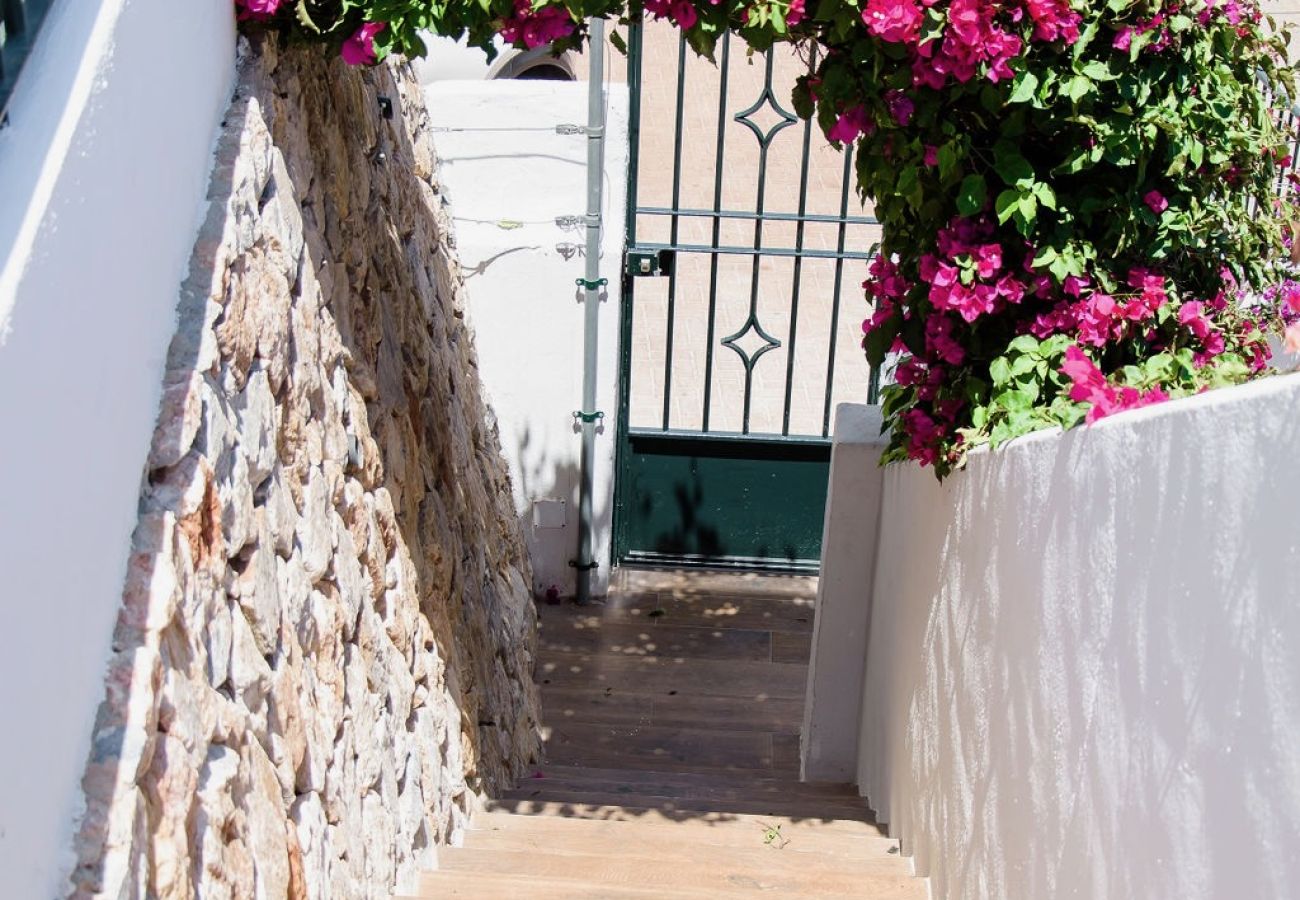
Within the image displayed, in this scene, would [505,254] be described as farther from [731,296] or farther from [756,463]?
[731,296]

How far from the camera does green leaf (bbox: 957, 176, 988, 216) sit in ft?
10.4

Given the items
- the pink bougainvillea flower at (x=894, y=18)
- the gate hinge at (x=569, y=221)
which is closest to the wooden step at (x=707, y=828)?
the pink bougainvillea flower at (x=894, y=18)

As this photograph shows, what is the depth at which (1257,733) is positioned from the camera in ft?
5.50

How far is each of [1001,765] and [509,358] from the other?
13.4 feet

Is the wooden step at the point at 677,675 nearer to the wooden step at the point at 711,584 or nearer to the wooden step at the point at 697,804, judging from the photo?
the wooden step at the point at 711,584

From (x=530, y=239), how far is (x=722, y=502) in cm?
168

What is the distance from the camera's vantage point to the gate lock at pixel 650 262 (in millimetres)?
6535

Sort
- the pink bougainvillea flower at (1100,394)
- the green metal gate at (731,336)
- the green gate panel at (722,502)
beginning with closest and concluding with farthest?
the pink bougainvillea flower at (1100,394)
the green metal gate at (731,336)
the green gate panel at (722,502)

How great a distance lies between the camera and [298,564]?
9.54ft

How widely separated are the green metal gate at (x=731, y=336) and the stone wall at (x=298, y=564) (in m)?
1.48

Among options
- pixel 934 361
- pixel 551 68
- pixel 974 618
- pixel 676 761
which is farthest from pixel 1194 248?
pixel 551 68

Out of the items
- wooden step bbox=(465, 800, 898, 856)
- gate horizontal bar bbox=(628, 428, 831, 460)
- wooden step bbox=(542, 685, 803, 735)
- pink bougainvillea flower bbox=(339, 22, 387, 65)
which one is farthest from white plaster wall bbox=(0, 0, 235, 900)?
gate horizontal bar bbox=(628, 428, 831, 460)

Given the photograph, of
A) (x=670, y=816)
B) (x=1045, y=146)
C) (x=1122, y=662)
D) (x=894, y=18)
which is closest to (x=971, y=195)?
(x=1045, y=146)

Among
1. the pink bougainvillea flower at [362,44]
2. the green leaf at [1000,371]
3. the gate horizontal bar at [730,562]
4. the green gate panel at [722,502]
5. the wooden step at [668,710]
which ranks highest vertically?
the pink bougainvillea flower at [362,44]
